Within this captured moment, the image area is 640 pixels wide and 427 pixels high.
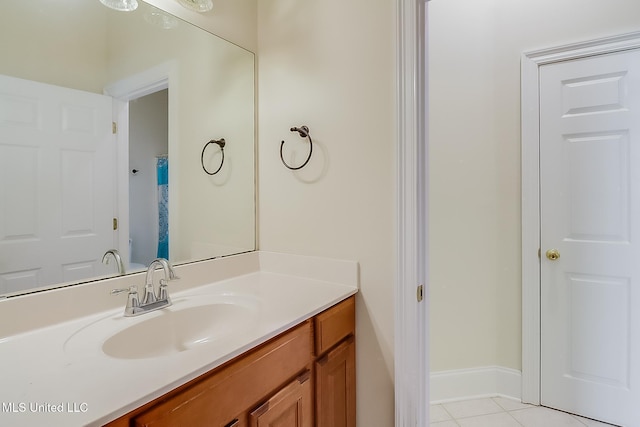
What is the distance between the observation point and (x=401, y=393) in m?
1.22

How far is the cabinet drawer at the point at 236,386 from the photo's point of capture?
65cm

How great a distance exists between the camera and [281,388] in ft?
3.11

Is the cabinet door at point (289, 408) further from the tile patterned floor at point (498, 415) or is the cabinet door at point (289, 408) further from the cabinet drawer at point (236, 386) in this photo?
the tile patterned floor at point (498, 415)

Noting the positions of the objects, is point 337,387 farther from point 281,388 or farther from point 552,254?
point 552,254

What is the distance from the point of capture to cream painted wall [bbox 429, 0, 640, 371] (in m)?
1.92

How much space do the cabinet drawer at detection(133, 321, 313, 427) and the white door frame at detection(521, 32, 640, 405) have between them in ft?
4.91

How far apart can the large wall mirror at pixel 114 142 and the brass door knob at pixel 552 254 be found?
1.66m

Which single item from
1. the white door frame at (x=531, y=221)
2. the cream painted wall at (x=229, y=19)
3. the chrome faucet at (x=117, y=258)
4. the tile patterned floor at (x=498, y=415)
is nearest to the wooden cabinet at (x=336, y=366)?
the chrome faucet at (x=117, y=258)

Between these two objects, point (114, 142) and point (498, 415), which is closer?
point (114, 142)

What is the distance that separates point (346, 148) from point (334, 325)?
710 millimetres

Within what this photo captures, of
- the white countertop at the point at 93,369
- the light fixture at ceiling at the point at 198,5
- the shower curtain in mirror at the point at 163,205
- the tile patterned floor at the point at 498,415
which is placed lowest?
the tile patterned floor at the point at 498,415

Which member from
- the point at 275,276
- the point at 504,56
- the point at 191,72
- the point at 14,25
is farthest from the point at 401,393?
the point at 504,56

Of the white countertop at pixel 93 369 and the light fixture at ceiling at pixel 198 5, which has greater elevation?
the light fixture at ceiling at pixel 198 5

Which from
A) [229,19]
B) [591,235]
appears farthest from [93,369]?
[591,235]
